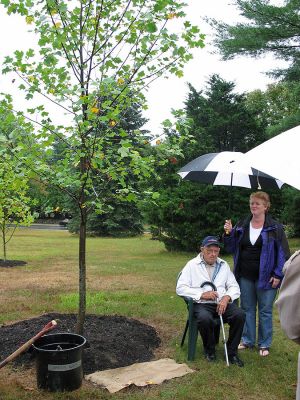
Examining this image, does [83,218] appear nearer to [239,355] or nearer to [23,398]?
[23,398]

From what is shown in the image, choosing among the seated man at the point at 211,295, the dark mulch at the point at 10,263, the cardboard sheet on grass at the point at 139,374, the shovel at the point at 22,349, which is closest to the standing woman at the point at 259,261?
the seated man at the point at 211,295

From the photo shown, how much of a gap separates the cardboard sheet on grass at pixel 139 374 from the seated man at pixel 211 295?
46 centimetres

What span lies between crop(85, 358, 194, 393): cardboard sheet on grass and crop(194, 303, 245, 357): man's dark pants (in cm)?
38

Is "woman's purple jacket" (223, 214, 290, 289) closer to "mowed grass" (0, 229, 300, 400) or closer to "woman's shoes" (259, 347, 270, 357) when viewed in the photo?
"woman's shoes" (259, 347, 270, 357)

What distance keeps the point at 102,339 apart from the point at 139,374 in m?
0.89

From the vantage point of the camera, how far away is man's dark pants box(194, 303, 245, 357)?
473 cm

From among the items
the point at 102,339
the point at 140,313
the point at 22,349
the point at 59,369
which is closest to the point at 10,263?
the point at 140,313

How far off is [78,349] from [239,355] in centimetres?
202

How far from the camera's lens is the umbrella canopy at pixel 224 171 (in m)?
5.25

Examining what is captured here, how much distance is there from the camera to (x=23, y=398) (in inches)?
148

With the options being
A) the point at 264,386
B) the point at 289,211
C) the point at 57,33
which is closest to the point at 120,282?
the point at 264,386

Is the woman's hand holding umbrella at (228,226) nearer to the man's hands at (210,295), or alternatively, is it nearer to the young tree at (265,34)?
the man's hands at (210,295)

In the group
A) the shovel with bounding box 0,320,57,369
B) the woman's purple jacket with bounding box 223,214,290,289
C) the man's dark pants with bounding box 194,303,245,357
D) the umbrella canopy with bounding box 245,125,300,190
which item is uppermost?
the umbrella canopy with bounding box 245,125,300,190

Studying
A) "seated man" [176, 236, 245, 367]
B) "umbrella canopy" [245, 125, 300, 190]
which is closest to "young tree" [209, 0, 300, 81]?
"seated man" [176, 236, 245, 367]
